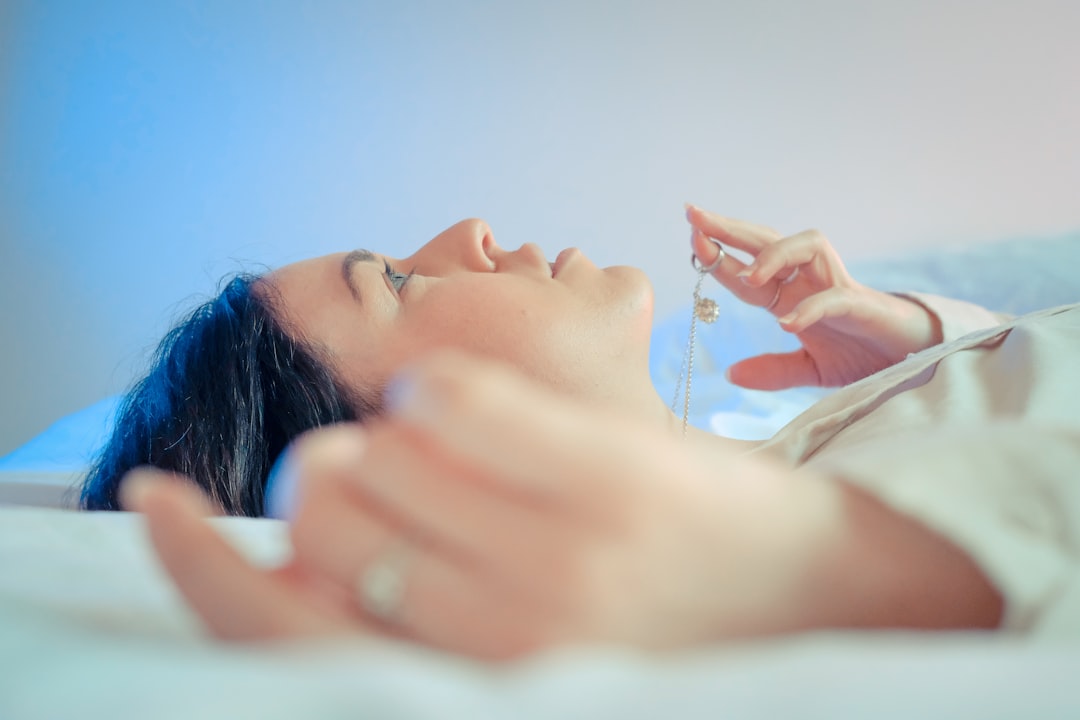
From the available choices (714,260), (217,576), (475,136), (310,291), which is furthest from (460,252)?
(475,136)

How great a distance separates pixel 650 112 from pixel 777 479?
1841 mm

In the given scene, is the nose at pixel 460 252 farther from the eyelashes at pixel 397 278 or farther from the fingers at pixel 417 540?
the fingers at pixel 417 540

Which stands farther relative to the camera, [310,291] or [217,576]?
[310,291]

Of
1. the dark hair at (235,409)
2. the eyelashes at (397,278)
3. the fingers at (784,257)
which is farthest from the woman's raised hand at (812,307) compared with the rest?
the dark hair at (235,409)

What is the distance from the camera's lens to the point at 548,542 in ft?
0.97

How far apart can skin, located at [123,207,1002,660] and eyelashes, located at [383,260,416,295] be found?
65 cm

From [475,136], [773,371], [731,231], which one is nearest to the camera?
[731,231]

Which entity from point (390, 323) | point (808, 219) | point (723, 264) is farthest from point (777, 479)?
point (808, 219)

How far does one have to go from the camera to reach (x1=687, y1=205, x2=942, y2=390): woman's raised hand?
47.6 inches

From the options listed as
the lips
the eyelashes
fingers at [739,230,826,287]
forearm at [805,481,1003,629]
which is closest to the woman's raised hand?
fingers at [739,230,826,287]

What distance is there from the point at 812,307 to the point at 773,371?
26cm

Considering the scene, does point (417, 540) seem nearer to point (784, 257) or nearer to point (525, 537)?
point (525, 537)

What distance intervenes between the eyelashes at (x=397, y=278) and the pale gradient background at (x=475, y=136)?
1026 millimetres

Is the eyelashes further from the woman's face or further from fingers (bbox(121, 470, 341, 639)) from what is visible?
fingers (bbox(121, 470, 341, 639))
